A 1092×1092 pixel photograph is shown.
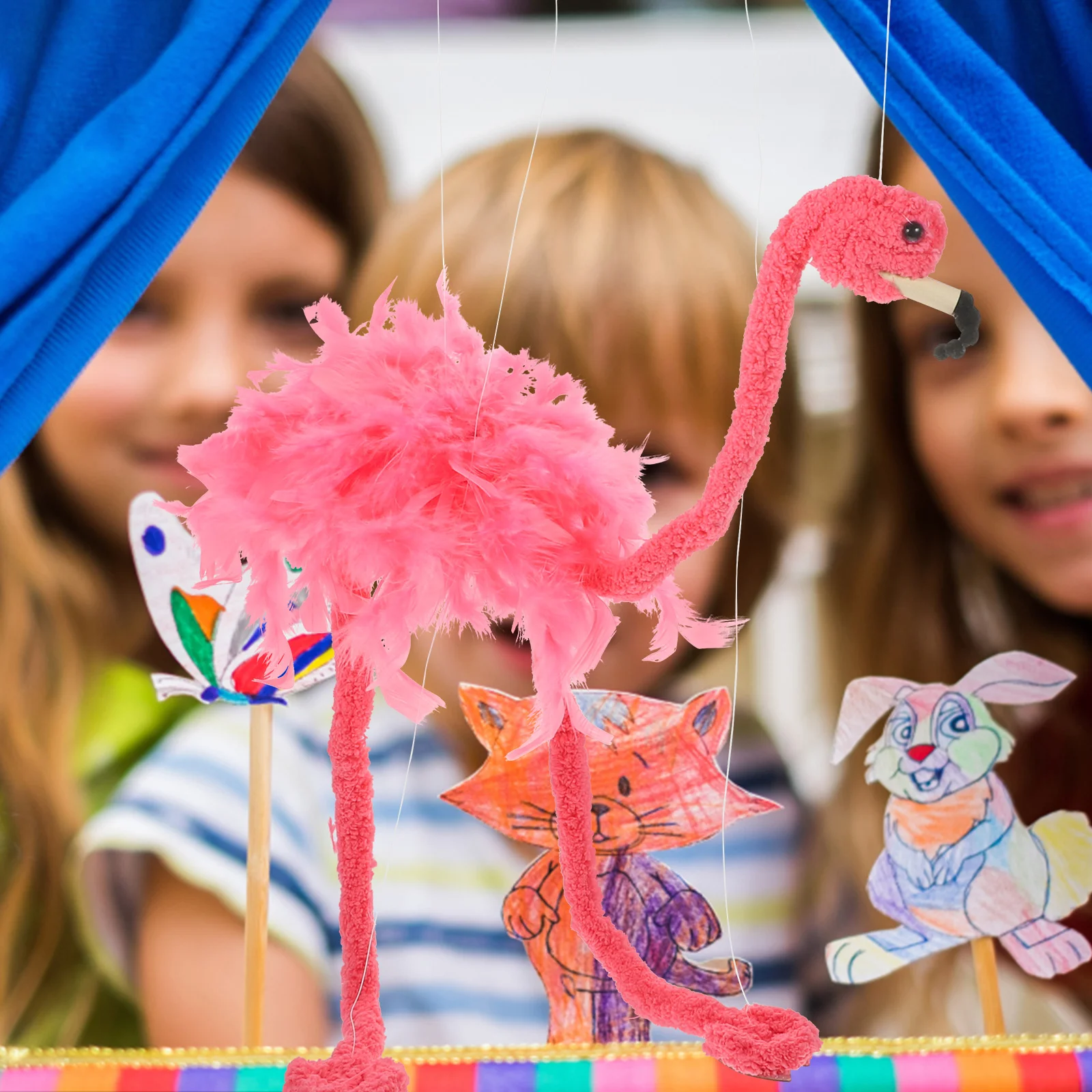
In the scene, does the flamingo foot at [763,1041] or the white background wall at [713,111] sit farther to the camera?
the white background wall at [713,111]

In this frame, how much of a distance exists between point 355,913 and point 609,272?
84 centimetres

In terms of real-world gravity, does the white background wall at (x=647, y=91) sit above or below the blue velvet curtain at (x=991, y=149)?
above

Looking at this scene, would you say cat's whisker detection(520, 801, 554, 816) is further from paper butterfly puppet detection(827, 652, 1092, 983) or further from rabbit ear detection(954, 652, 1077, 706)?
rabbit ear detection(954, 652, 1077, 706)

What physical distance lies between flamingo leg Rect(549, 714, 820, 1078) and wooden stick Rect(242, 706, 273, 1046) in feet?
1.56

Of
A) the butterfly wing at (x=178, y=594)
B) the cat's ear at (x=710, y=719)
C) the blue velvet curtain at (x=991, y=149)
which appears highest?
the blue velvet curtain at (x=991, y=149)

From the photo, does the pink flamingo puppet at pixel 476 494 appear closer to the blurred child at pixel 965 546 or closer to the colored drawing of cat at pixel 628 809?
the colored drawing of cat at pixel 628 809

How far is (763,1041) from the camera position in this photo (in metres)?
0.65

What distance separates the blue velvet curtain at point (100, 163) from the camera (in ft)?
3.04

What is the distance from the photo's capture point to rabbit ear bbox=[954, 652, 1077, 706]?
1.10 meters

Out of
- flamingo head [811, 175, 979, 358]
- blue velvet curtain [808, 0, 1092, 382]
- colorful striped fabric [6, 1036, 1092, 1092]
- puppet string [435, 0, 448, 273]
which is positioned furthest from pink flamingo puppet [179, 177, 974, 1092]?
puppet string [435, 0, 448, 273]

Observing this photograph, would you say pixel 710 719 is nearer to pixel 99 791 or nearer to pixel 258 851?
pixel 258 851

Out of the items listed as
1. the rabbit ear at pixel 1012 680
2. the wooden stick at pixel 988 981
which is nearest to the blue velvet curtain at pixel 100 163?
the rabbit ear at pixel 1012 680

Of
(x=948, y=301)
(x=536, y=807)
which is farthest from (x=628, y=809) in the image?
(x=948, y=301)

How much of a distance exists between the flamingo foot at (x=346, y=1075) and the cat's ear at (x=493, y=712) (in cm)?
39
